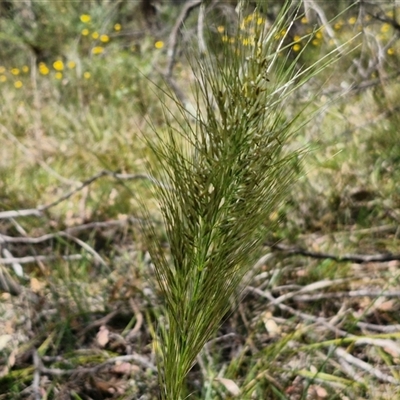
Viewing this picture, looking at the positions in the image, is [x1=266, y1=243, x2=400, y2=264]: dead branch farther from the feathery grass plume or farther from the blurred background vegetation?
the feathery grass plume

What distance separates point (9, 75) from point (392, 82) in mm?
3440

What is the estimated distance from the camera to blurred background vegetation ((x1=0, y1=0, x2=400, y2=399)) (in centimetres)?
142

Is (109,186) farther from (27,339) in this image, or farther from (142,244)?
(27,339)

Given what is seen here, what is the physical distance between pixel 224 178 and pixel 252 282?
1.15 m

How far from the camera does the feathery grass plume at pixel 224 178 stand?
734mm

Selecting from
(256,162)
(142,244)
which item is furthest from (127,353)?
(256,162)

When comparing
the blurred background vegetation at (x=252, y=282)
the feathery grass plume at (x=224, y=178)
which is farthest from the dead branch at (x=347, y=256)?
the feathery grass plume at (x=224, y=178)

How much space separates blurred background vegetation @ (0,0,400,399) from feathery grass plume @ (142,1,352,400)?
0.05 meters

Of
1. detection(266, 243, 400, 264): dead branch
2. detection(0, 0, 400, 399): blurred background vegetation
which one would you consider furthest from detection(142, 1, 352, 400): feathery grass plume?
detection(266, 243, 400, 264): dead branch

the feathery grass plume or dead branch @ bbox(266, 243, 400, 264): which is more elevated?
the feathery grass plume

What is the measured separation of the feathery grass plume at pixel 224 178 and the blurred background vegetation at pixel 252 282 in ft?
0.15

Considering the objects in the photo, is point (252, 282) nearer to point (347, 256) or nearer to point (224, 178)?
point (347, 256)

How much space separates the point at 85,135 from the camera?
3211 millimetres

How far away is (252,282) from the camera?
6.06 ft
